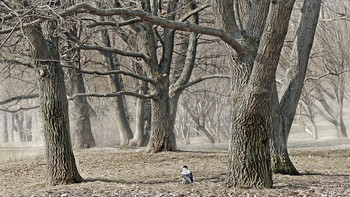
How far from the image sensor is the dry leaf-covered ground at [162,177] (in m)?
7.45

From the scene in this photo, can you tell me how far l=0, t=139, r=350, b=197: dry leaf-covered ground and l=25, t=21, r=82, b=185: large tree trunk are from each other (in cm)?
37

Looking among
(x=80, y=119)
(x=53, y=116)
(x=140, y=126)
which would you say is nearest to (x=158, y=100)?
(x=140, y=126)

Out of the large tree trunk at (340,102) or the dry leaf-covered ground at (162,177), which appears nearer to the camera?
the dry leaf-covered ground at (162,177)

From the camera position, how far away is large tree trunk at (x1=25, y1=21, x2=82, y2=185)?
8.80 metres

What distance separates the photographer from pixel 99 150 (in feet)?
54.1

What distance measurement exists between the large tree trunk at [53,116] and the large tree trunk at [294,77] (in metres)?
4.27

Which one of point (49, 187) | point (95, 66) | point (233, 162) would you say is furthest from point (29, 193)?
point (95, 66)

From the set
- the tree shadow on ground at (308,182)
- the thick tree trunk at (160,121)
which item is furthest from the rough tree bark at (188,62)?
the tree shadow on ground at (308,182)

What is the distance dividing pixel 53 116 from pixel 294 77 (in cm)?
520

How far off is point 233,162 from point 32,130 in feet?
154

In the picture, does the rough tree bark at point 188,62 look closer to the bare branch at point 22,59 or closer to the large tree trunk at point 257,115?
the bare branch at point 22,59

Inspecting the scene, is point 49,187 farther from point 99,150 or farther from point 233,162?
point 99,150

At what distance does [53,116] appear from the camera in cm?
884

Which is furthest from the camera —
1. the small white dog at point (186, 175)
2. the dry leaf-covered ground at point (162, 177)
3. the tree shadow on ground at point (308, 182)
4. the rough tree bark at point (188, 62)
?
the rough tree bark at point (188, 62)
